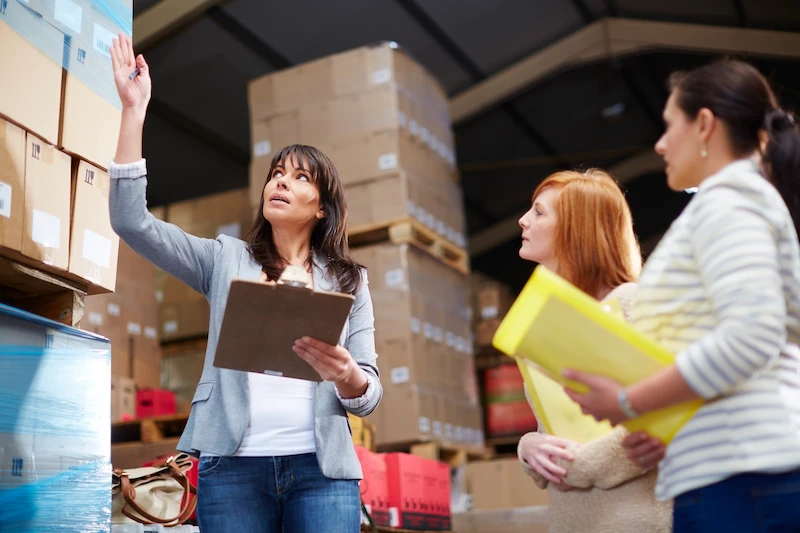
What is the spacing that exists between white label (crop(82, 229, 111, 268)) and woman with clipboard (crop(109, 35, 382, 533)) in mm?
500

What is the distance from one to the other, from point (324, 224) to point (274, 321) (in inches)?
28.3

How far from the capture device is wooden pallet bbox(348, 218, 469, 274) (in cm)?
540

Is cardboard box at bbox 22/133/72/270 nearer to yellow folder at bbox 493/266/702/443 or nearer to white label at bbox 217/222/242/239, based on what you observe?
yellow folder at bbox 493/266/702/443

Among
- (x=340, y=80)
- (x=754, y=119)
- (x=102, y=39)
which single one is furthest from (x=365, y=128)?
(x=754, y=119)

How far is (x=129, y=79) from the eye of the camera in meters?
2.10

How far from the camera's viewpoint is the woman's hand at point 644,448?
1539mm

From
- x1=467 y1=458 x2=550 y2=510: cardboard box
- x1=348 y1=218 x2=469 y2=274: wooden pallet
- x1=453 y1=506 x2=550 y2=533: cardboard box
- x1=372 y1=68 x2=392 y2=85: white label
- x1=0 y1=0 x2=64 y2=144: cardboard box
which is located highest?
x1=372 y1=68 x2=392 y2=85: white label

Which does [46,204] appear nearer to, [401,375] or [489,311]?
[401,375]

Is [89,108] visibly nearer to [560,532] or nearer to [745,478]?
[560,532]

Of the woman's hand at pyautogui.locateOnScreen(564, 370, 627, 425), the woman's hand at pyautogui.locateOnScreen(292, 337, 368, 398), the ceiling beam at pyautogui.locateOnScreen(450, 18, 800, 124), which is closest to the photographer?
the woman's hand at pyautogui.locateOnScreen(564, 370, 627, 425)

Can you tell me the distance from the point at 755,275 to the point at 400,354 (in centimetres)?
396

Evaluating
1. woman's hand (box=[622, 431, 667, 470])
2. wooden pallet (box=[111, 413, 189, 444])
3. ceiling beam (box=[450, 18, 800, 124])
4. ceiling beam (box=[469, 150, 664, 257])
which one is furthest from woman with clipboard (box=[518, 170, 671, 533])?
ceiling beam (box=[469, 150, 664, 257])

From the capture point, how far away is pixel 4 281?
8.07 ft

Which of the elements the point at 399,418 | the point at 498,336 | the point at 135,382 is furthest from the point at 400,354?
the point at 498,336
